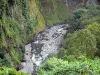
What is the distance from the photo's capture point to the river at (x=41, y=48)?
168ft

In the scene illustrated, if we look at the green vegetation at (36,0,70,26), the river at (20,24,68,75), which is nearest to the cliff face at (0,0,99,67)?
→ the green vegetation at (36,0,70,26)

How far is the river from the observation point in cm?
5116

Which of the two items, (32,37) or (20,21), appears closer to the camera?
(20,21)

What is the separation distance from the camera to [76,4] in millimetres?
109688

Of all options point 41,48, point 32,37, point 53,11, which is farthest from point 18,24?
point 53,11

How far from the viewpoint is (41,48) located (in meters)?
62.4

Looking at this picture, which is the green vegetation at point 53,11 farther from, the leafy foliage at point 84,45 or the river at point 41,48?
the leafy foliage at point 84,45

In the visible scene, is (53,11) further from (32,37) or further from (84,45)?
(84,45)

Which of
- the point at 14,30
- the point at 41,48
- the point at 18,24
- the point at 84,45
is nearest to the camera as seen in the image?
the point at 84,45

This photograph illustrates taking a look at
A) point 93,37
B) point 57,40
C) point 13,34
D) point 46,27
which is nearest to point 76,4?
point 46,27

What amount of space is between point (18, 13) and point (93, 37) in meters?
21.5

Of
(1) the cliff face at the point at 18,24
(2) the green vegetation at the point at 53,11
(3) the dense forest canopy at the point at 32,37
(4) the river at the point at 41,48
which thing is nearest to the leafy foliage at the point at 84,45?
(3) the dense forest canopy at the point at 32,37

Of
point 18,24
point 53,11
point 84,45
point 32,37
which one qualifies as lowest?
point 84,45

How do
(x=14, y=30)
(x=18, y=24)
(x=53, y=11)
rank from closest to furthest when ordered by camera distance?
(x=14, y=30), (x=18, y=24), (x=53, y=11)
